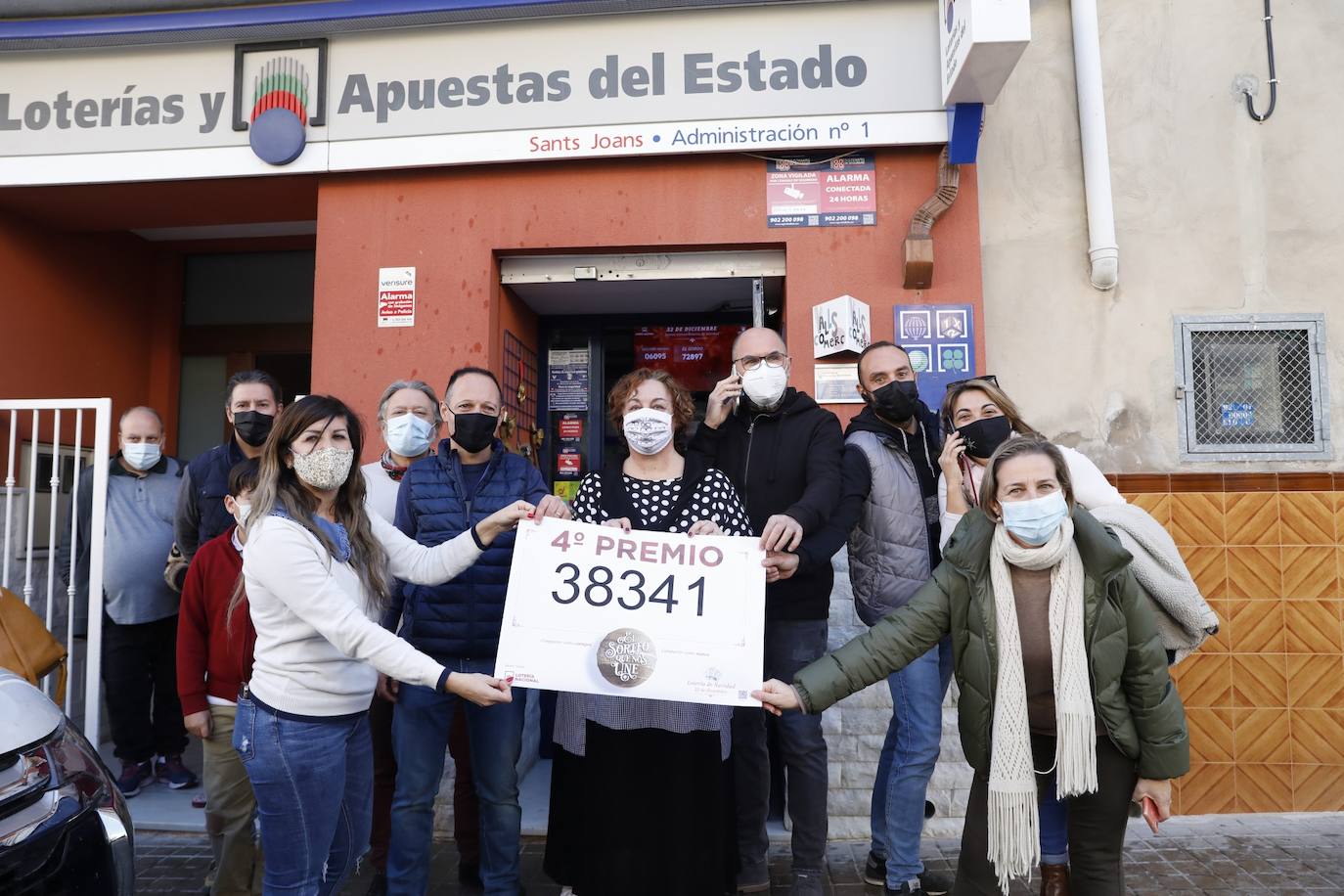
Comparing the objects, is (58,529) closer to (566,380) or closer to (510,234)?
(566,380)

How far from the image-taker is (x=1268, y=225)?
4879 millimetres

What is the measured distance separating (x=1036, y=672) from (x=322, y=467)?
2268mm

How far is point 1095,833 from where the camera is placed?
2488mm

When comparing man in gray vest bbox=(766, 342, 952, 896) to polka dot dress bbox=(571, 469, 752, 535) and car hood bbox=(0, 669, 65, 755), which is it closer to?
polka dot dress bbox=(571, 469, 752, 535)

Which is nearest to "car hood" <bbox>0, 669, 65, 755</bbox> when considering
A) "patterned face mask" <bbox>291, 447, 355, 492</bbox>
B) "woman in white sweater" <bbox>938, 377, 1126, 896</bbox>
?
"patterned face mask" <bbox>291, 447, 355, 492</bbox>

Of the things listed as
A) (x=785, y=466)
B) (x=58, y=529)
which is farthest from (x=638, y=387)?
(x=58, y=529)

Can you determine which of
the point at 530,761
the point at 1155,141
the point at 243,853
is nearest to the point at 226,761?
the point at 243,853

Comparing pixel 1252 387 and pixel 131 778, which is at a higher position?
pixel 1252 387

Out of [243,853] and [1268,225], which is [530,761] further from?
[1268,225]

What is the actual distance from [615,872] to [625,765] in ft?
1.28

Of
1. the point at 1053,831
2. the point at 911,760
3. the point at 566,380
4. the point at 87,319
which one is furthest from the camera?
the point at 87,319

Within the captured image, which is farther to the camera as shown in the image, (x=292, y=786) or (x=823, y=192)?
(x=823, y=192)

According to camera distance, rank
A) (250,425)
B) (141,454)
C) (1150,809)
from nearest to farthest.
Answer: (1150,809)
(250,425)
(141,454)

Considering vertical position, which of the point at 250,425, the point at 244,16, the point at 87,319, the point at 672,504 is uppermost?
the point at 244,16
